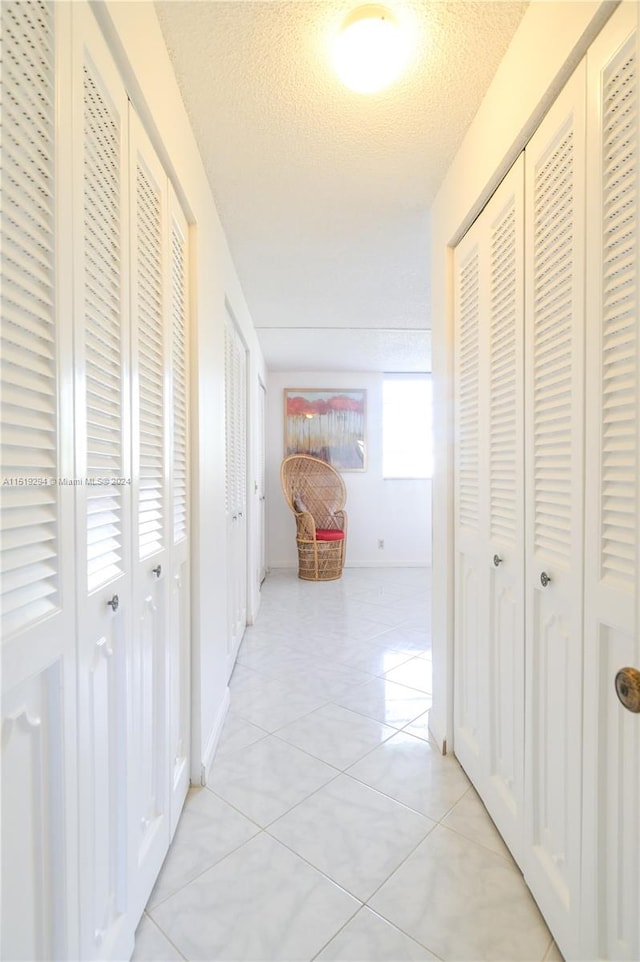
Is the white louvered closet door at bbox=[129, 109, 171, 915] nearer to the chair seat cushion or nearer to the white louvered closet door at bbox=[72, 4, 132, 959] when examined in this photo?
the white louvered closet door at bbox=[72, 4, 132, 959]

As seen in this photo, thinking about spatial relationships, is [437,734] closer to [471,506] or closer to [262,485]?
[471,506]

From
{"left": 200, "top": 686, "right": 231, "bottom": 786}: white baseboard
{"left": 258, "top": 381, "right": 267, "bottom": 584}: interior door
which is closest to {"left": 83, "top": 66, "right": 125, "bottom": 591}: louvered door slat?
{"left": 200, "top": 686, "right": 231, "bottom": 786}: white baseboard

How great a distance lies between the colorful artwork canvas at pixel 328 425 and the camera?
17.2 feet

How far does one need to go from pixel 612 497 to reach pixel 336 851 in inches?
51.1

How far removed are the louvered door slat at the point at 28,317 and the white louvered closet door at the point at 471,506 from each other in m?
Result: 1.25

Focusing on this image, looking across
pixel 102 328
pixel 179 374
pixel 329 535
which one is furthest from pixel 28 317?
pixel 329 535

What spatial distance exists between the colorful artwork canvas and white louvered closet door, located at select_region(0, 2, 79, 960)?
179 inches

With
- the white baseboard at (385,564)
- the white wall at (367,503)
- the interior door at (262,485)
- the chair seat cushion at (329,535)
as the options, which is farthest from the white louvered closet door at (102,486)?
the white baseboard at (385,564)

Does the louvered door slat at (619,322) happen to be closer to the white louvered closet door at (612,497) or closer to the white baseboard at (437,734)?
the white louvered closet door at (612,497)

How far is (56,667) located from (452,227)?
73.6 inches

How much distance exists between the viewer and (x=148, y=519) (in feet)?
3.77

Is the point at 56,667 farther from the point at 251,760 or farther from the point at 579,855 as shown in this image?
the point at 251,760

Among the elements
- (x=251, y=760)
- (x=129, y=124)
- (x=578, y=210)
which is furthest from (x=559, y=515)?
(x=251, y=760)

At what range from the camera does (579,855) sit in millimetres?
913
